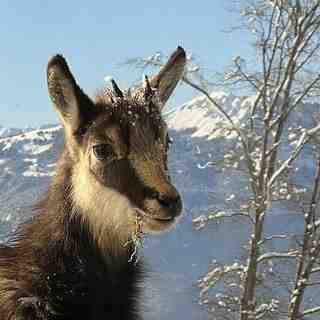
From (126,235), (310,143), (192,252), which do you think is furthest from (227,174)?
(192,252)

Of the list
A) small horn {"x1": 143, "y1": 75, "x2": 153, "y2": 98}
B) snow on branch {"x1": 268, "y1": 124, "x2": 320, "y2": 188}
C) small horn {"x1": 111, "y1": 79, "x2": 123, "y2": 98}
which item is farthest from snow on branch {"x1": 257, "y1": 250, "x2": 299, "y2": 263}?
small horn {"x1": 111, "y1": 79, "x2": 123, "y2": 98}

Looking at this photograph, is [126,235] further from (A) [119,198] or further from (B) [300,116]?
(B) [300,116]

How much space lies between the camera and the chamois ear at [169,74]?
4527mm

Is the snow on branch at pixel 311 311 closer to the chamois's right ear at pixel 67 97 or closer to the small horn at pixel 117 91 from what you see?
the small horn at pixel 117 91

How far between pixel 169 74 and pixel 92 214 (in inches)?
49.0

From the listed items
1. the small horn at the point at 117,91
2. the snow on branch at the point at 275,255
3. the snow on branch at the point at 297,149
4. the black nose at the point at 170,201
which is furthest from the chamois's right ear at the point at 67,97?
the snow on branch at the point at 275,255

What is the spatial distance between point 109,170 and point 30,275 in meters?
0.74

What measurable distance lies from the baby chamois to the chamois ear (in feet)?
1.17

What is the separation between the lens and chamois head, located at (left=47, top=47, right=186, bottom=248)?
367 centimetres

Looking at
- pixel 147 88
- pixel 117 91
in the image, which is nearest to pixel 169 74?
pixel 147 88

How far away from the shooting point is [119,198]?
379 centimetres

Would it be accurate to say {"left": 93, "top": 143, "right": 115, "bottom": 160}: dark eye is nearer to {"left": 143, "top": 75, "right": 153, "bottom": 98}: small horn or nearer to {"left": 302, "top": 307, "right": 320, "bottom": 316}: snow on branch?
{"left": 143, "top": 75, "right": 153, "bottom": 98}: small horn

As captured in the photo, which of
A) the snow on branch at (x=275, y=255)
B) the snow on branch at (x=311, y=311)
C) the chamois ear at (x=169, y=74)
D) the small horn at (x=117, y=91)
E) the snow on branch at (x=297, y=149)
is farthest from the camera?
the snow on branch at (x=275, y=255)

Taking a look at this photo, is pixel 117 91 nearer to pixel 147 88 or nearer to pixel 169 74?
pixel 147 88
